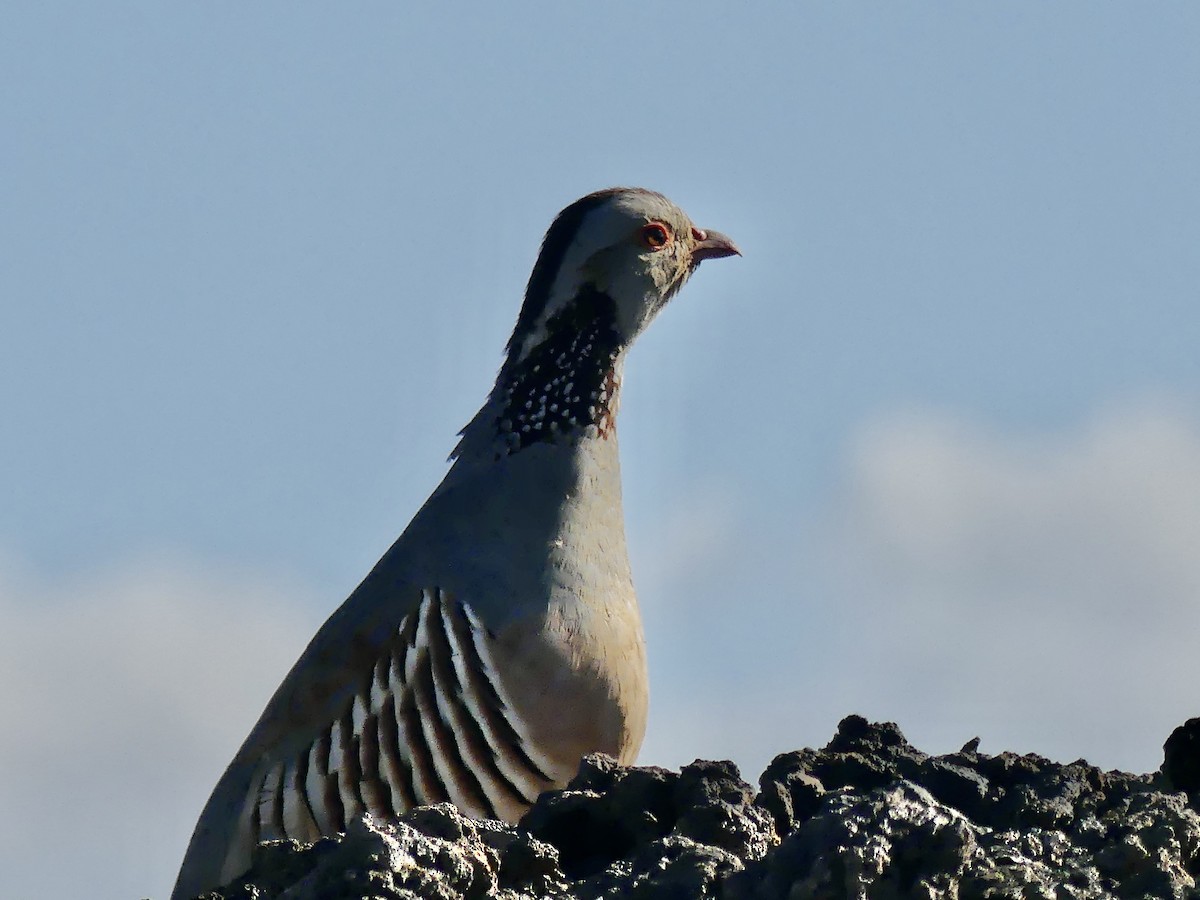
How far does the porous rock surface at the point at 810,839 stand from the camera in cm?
359

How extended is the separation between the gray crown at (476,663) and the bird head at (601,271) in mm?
287

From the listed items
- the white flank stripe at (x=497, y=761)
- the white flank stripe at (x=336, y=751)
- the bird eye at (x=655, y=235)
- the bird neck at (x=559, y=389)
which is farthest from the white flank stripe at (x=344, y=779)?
the bird eye at (x=655, y=235)

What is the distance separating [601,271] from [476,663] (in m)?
1.91

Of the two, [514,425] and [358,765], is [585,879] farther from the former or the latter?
[514,425]

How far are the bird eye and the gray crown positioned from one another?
29.6 inches

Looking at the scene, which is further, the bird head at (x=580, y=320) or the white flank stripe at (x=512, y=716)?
the bird head at (x=580, y=320)

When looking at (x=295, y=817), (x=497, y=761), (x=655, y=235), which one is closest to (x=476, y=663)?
(x=497, y=761)

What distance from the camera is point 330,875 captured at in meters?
3.61

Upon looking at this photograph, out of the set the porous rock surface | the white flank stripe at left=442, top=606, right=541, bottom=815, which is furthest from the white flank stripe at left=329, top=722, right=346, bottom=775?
the porous rock surface

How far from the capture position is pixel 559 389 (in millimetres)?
8117

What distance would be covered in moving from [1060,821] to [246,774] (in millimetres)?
3935

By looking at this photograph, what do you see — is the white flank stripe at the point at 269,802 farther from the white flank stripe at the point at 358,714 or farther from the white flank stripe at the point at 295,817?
the white flank stripe at the point at 358,714


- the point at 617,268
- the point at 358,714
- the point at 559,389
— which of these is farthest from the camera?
the point at 617,268

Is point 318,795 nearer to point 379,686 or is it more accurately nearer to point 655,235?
point 379,686
